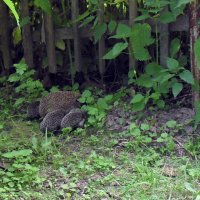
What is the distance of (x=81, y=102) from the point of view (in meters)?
4.54

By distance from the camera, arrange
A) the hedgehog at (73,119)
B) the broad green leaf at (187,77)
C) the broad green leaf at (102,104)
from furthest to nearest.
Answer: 1. the broad green leaf at (102,104)
2. the hedgehog at (73,119)
3. the broad green leaf at (187,77)

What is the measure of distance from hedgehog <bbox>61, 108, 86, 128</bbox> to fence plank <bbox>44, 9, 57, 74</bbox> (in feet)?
3.49

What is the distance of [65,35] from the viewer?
16.8ft

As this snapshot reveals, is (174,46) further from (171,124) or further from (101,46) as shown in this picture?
(101,46)

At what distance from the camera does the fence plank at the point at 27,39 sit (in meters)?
5.15

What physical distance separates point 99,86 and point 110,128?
3.35 feet

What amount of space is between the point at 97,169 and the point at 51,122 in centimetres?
88

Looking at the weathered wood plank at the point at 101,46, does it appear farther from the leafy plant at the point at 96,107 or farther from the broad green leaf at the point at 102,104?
the broad green leaf at the point at 102,104

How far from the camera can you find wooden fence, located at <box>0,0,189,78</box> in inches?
178

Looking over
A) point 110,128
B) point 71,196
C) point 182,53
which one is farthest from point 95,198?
point 182,53

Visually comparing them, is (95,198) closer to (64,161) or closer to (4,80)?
(64,161)

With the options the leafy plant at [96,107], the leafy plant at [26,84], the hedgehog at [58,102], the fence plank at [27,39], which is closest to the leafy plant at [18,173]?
the leafy plant at [96,107]

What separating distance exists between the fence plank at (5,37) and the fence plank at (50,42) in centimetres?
55

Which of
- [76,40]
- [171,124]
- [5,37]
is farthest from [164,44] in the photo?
[5,37]
